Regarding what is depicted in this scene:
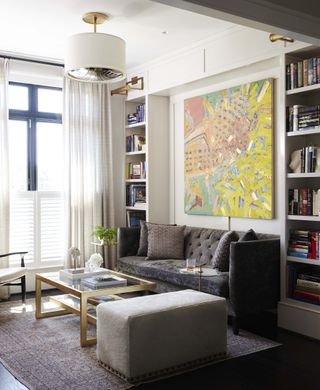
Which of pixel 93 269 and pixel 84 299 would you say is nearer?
pixel 84 299

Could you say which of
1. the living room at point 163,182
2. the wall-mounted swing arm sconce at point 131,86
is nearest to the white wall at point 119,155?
the living room at point 163,182

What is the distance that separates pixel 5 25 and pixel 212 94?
228 cm

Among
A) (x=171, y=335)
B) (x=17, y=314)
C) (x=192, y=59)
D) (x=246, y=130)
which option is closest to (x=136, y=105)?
(x=192, y=59)

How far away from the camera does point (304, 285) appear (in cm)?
423

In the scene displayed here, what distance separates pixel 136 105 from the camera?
678 cm

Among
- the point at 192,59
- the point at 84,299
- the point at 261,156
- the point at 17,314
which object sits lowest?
the point at 17,314

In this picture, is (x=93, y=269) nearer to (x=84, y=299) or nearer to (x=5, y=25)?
(x=84, y=299)

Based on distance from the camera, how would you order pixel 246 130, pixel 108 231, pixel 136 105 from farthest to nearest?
pixel 136 105, pixel 108 231, pixel 246 130

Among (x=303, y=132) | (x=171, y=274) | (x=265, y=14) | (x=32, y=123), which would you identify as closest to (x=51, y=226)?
(x=32, y=123)

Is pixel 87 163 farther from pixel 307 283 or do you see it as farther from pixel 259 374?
pixel 259 374

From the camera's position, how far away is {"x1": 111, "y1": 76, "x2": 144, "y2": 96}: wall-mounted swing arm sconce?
607cm

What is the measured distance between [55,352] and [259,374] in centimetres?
156

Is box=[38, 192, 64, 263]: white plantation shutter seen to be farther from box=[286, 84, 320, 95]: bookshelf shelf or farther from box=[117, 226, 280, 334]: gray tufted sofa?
box=[286, 84, 320, 95]: bookshelf shelf

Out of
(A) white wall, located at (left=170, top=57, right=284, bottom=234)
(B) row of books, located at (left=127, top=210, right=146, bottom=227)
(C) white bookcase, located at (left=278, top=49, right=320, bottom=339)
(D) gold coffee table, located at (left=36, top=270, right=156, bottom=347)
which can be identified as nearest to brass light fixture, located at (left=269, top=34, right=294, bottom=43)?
(C) white bookcase, located at (left=278, top=49, right=320, bottom=339)
